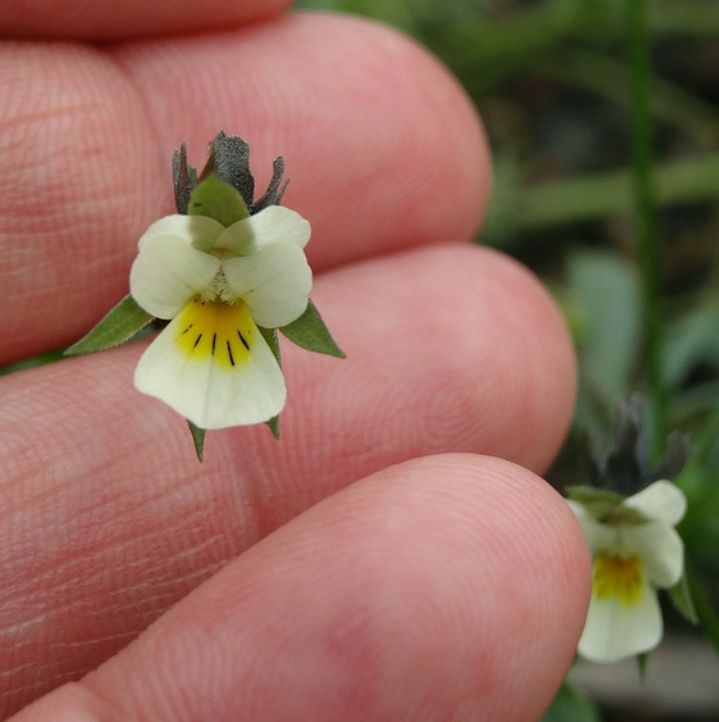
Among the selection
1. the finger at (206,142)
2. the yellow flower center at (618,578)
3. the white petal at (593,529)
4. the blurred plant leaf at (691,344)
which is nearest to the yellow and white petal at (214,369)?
the finger at (206,142)

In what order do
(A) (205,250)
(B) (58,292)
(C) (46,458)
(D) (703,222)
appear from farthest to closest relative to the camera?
(D) (703,222), (B) (58,292), (C) (46,458), (A) (205,250)

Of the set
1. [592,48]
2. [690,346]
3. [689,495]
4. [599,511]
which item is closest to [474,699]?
[599,511]

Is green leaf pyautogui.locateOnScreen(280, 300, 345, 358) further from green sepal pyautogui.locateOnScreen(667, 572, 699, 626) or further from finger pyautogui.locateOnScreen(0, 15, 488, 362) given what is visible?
green sepal pyautogui.locateOnScreen(667, 572, 699, 626)

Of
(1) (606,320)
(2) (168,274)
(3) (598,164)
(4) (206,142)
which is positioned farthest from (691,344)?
(2) (168,274)

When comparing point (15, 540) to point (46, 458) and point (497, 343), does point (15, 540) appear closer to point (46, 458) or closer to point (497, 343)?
point (46, 458)

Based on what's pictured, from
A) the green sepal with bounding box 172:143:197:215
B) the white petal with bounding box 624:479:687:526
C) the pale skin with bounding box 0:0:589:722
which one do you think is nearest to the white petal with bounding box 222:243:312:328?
the green sepal with bounding box 172:143:197:215

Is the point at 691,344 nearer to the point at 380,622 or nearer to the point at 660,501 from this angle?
the point at 660,501
